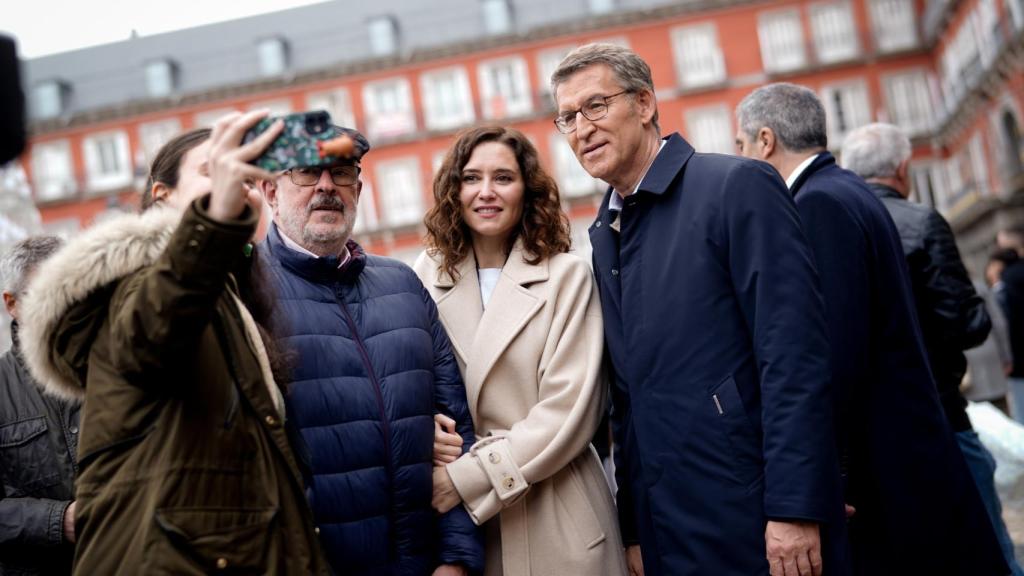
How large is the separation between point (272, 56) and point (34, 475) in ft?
107

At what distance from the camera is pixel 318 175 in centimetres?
280

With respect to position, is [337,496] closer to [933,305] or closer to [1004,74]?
[933,305]

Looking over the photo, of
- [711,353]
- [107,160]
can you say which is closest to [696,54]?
[107,160]

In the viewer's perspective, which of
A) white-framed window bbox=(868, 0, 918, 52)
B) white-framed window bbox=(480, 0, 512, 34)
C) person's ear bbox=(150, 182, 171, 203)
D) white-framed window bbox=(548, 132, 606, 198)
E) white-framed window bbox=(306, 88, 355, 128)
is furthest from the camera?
white-framed window bbox=(480, 0, 512, 34)

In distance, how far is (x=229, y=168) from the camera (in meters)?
1.83

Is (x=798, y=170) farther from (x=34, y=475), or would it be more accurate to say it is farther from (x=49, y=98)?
(x=49, y=98)

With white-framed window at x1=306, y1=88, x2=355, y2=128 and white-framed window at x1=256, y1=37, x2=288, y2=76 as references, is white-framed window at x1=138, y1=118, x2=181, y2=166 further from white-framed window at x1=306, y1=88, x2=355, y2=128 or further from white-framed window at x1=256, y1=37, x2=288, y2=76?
white-framed window at x1=306, y1=88, x2=355, y2=128

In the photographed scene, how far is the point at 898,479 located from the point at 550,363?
117 cm

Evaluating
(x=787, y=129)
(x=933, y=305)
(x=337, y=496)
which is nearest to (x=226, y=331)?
(x=337, y=496)

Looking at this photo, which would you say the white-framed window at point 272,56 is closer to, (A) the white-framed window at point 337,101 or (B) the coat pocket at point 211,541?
(A) the white-framed window at point 337,101

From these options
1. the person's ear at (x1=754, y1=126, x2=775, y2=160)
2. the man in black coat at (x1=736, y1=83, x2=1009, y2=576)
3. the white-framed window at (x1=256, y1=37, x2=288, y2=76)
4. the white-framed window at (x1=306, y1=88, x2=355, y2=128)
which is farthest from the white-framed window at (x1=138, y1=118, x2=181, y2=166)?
the man in black coat at (x1=736, y1=83, x2=1009, y2=576)

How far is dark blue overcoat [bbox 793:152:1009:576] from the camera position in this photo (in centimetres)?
290

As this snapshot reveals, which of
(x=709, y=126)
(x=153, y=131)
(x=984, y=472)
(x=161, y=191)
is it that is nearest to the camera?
(x=161, y=191)

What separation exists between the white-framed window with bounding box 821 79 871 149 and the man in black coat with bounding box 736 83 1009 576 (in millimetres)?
29027
